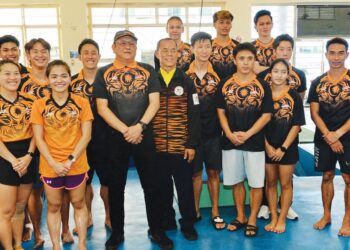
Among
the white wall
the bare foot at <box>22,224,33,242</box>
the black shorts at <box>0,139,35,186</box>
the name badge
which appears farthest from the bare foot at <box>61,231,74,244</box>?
the white wall

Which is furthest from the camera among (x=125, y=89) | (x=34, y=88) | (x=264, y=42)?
(x=264, y=42)

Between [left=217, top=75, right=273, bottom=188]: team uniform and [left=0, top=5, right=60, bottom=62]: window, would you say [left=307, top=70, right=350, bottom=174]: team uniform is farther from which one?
[left=0, top=5, right=60, bottom=62]: window

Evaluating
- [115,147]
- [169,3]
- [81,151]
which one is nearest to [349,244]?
[115,147]

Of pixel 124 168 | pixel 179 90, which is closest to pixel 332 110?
pixel 179 90

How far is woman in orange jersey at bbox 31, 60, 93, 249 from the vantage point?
8.16 ft

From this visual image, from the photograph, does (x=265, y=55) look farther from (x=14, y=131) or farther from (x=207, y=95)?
(x=14, y=131)

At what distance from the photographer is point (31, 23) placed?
33.6ft

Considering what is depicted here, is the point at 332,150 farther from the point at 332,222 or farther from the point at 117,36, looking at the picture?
the point at 117,36

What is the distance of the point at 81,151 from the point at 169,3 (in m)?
8.43

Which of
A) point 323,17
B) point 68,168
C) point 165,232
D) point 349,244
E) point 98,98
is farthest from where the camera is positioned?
point 323,17

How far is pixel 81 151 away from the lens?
2.56m

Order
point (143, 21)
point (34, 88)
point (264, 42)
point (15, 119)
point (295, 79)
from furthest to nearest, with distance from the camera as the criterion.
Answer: point (143, 21)
point (264, 42)
point (295, 79)
point (34, 88)
point (15, 119)

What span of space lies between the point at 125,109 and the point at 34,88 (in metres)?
0.71

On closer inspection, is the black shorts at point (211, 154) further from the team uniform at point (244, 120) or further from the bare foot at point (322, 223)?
the bare foot at point (322, 223)
